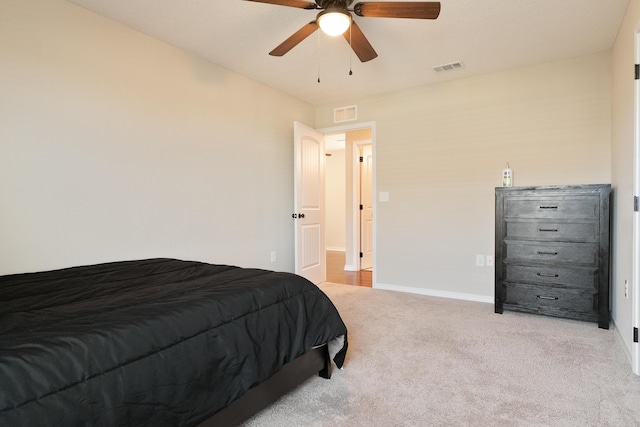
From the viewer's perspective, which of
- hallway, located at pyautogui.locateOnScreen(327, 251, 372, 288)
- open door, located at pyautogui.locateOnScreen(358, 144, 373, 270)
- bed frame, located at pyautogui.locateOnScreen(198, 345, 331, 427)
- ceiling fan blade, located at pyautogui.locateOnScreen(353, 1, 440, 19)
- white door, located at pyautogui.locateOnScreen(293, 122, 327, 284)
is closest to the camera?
bed frame, located at pyautogui.locateOnScreen(198, 345, 331, 427)

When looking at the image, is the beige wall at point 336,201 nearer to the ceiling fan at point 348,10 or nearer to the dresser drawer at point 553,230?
the dresser drawer at point 553,230

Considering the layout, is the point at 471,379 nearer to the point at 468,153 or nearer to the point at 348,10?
the point at 348,10

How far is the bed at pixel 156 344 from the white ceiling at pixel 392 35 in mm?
1860

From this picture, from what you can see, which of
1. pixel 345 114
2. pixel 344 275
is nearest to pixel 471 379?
pixel 344 275

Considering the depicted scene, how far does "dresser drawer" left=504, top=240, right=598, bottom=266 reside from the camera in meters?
2.87

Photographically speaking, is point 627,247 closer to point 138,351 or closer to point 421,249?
point 421,249

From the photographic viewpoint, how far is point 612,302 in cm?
293

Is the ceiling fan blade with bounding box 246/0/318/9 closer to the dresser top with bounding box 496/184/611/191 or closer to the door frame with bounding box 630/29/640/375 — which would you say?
the door frame with bounding box 630/29/640/375

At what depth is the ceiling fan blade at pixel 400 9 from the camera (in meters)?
1.92

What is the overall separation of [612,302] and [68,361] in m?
3.79

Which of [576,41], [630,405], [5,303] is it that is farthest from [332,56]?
[630,405]

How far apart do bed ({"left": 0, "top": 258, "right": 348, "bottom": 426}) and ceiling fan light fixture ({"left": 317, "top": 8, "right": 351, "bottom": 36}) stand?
5.03 ft

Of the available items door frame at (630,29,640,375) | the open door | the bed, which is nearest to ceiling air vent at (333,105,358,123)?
the open door

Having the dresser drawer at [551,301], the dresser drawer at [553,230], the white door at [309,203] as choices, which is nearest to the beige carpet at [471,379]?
the dresser drawer at [551,301]
